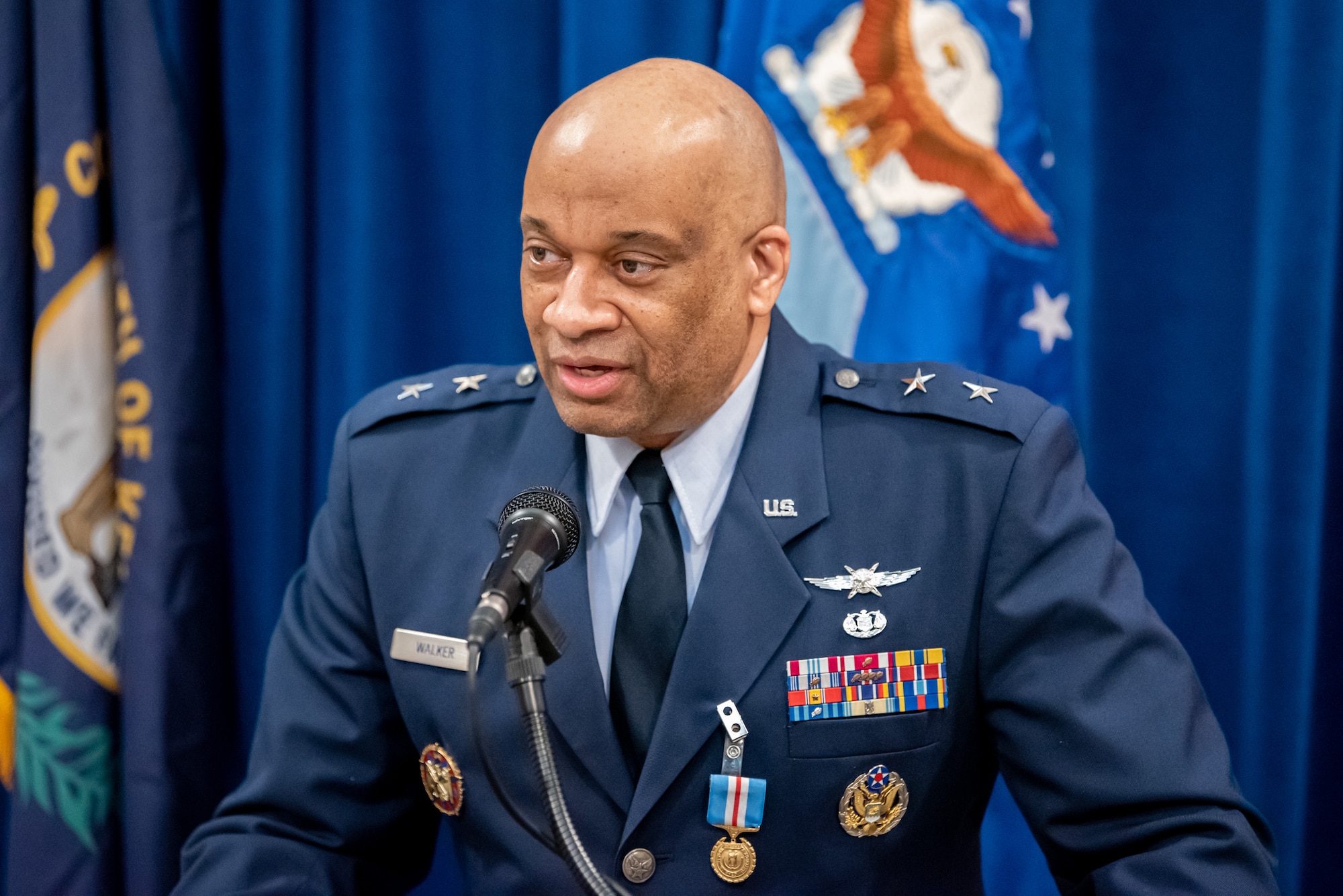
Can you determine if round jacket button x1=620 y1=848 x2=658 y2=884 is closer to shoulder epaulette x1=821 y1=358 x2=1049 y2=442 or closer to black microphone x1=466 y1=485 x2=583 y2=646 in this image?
black microphone x1=466 y1=485 x2=583 y2=646

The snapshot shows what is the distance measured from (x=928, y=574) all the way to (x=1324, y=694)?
1.00m

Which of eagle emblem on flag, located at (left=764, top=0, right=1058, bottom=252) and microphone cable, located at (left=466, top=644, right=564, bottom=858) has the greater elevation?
eagle emblem on flag, located at (left=764, top=0, right=1058, bottom=252)

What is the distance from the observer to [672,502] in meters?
1.39

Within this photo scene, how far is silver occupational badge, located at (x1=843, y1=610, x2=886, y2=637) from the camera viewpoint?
1.34 metres

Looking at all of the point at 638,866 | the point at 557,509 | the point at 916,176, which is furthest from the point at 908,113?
the point at 638,866

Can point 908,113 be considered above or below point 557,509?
above

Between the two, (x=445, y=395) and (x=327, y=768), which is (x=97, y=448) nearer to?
(x=445, y=395)

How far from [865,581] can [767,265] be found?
391 millimetres

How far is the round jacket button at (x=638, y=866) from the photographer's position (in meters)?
1.27

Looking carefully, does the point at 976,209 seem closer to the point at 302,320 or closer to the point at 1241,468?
the point at 1241,468

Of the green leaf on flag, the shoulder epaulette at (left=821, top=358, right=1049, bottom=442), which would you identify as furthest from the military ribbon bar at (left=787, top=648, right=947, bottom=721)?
the green leaf on flag

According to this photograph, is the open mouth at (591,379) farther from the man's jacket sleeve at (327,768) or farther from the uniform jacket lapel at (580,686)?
the man's jacket sleeve at (327,768)

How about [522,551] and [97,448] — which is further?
[97,448]

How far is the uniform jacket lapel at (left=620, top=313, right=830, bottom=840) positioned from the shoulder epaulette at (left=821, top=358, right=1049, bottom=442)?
6cm
